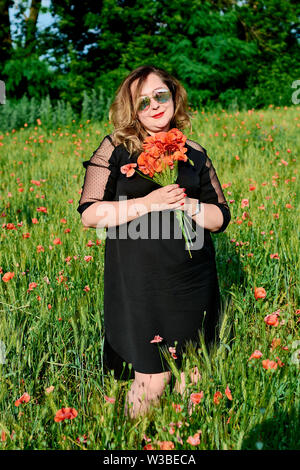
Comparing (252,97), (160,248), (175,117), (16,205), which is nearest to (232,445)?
(160,248)

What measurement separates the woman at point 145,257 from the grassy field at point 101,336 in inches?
4.3

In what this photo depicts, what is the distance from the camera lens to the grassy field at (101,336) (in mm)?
1427

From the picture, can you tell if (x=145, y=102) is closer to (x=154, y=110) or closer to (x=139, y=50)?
(x=154, y=110)

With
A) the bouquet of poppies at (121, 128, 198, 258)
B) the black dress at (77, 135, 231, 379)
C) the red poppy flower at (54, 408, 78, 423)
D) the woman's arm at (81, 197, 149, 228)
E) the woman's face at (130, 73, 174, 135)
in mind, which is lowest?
the red poppy flower at (54, 408, 78, 423)

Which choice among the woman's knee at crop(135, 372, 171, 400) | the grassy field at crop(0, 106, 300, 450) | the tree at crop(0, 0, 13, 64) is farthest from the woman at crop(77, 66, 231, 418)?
the tree at crop(0, 0, 13, 64)

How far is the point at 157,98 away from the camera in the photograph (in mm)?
1876

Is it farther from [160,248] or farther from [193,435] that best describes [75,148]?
[193,435]

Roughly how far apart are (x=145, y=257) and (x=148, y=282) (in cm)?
11

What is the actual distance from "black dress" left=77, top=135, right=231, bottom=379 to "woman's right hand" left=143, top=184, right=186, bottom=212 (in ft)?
0.45

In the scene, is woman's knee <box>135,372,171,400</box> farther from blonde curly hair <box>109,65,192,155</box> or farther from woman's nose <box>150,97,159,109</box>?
woman's nose <box>150,97,159,109</box>

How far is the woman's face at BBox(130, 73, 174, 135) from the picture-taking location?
187 centimetres

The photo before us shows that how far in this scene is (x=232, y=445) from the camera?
1385 millimetres

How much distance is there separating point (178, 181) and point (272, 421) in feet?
3.31

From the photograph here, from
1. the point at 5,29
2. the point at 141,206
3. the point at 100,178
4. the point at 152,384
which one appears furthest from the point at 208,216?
the point at 5,29
